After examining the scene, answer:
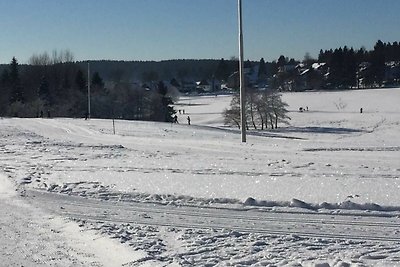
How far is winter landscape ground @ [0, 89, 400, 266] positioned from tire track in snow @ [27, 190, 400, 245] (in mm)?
19

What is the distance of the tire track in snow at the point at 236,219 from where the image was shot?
793 cm

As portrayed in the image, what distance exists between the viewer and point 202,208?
32.1ft

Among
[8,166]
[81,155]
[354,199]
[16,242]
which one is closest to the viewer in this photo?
[16,242]

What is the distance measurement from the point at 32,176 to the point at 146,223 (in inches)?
232

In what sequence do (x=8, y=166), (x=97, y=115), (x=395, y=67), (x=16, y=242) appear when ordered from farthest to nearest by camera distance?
(x=395, y=67) < (x=97, y=115) < (x=8, y=166) < (x=16, y=242)

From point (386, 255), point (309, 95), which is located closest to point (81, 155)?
point (386, 255)

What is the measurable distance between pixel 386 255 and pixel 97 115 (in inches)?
2798

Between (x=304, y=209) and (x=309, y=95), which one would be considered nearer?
(x=304, y=209)

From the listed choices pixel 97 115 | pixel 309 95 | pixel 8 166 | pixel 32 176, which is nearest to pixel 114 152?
pixel 8 166

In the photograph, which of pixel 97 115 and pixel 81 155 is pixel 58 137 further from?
pixel 97 115

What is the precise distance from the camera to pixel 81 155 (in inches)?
715

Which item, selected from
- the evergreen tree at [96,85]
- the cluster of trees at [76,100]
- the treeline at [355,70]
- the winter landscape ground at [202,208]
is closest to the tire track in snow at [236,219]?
the winter landscape ground at [202,208]

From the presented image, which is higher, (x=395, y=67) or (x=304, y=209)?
(x=395, y=67)

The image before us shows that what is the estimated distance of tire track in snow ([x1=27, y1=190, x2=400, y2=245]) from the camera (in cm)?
793
